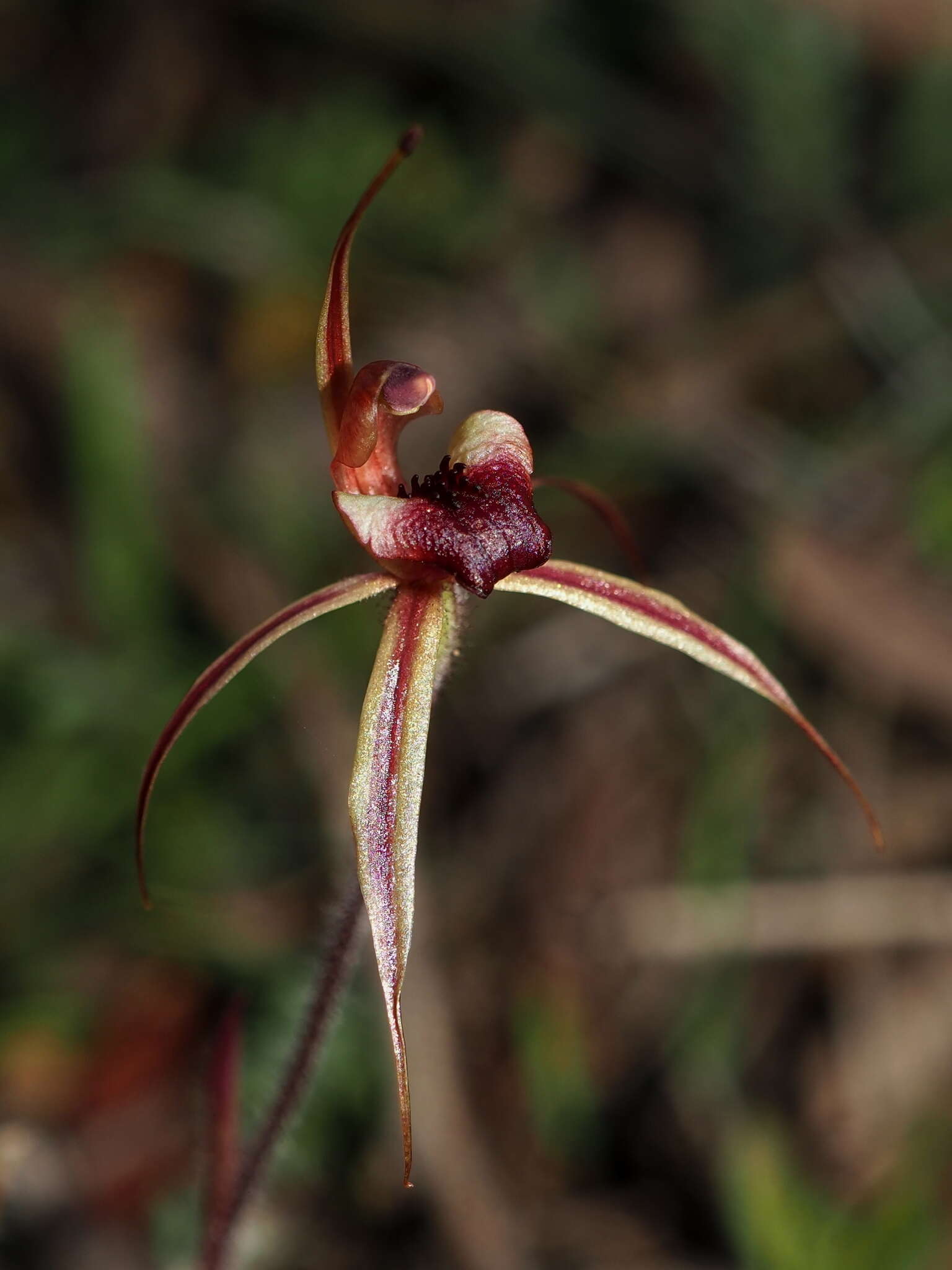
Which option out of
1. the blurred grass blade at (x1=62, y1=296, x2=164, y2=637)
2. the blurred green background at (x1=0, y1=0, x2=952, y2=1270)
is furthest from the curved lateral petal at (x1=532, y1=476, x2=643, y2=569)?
the blurred grass blade at (x1=62, y1=296, x2=164, y2=637)

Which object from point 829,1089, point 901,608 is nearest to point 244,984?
point 829,1089

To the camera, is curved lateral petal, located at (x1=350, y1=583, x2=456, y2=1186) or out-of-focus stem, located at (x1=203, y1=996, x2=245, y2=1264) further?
out-of-focus stem, located at (x1=203, y1=996, x2=245, y2=1264)

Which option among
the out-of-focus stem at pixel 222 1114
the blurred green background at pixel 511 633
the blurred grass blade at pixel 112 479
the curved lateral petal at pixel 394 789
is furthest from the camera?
the blurred grass blade at pixel 112 479

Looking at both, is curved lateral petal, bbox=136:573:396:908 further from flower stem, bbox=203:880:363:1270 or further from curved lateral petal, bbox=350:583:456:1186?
flower stem, bbox=203:880:363:1270

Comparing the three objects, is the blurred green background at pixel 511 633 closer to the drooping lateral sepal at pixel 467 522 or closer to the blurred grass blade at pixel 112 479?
the blurred grass blade at pixel 112 479

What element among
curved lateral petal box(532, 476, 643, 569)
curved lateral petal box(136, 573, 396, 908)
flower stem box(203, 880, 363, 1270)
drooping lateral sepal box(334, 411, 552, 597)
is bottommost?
flower stem box(203, 880, 363, 1270)

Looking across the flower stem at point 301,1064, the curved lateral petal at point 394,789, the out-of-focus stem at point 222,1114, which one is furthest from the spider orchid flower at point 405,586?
the out-of-focus stem at point 222,1114

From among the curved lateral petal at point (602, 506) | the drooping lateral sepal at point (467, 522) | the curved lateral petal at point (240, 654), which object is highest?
the curved lateral petal at point (602, 506)
